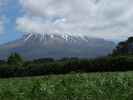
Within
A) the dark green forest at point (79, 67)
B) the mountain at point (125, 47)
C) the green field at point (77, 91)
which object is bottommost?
the green field at point (77, 91)

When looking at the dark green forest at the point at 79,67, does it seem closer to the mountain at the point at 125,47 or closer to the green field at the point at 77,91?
the green field at the point at 77,91

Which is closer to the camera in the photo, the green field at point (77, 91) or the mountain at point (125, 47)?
the green field at point (77, 91)

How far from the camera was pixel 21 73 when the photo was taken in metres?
89.7

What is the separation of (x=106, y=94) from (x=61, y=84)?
378cm

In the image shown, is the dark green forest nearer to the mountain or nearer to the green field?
the green field

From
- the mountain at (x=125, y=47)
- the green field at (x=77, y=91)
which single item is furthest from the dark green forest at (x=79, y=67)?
the mountain at (x=125, y=47)

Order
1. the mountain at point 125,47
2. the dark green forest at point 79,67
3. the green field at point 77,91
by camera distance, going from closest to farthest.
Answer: the green field at point 77,91 < the dark green forest at point 79,67 < the mountain at point 125,47

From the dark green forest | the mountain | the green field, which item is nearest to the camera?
the green field

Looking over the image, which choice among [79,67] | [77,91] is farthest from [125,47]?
[77,91]

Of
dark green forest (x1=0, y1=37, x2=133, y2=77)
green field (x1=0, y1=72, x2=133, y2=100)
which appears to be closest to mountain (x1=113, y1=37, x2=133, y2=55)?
dark green forest (x1=0, y1=37, x2=133, y2=77)

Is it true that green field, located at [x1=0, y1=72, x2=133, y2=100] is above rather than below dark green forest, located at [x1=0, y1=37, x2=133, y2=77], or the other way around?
below

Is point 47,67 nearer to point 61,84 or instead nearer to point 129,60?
point 129,60

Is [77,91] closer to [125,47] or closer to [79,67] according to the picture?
[79,67]

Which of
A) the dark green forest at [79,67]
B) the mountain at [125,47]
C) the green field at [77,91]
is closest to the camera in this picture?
the green field at [77,91]
